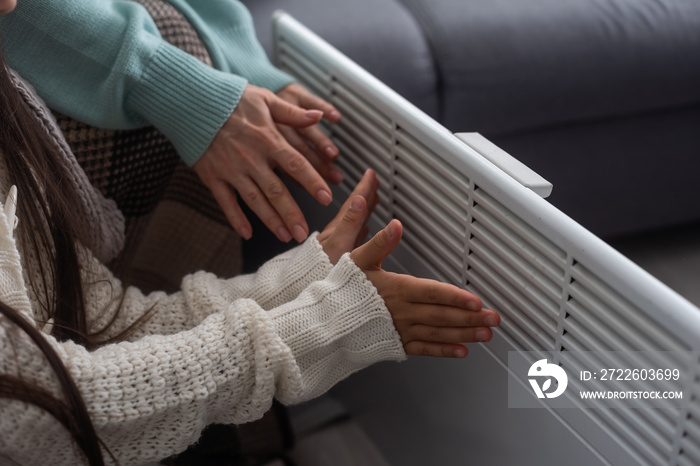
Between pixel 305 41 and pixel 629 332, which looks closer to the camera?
pixel 629 332

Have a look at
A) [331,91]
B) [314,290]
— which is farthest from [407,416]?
[331,91]

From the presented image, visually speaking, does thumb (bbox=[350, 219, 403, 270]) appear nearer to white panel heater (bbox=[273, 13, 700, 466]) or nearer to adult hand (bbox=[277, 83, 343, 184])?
white panel heater (bbox=[273, 13, 700, 466])

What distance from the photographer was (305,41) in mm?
845

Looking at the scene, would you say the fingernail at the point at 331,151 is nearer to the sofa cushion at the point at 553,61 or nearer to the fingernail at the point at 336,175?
the fingernail at the point at 336,175

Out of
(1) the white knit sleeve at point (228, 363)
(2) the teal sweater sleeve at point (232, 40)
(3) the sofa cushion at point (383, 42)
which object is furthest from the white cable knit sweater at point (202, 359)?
(3) the sofa cushion at point (383, 42)

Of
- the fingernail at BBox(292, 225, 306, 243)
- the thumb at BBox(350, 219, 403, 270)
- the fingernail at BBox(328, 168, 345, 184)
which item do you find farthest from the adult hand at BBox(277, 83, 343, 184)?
the thumb at BBox(350, 219, 403, 270)

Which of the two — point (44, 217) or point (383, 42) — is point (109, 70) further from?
point (383, 42)

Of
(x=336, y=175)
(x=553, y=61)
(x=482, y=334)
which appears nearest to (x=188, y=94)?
(x=336, y=175)

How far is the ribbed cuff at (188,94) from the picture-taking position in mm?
746

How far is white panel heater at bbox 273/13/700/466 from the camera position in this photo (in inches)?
17.6

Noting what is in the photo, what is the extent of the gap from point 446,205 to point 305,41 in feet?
1.13

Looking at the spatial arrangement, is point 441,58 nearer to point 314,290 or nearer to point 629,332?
point 314,290

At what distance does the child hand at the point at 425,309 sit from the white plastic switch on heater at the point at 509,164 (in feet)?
0.34

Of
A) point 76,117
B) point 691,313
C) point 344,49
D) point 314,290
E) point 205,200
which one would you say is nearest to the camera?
point 691,313
